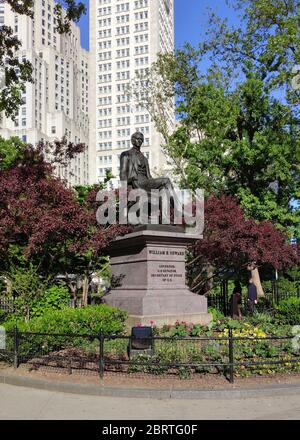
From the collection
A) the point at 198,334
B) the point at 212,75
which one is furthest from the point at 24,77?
the point at 212,75

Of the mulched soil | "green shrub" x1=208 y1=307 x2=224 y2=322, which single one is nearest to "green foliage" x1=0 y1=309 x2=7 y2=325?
the mulched soil

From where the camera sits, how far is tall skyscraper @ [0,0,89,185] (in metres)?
124

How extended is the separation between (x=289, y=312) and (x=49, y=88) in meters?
132

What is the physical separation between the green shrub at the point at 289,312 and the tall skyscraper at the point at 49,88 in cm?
10227

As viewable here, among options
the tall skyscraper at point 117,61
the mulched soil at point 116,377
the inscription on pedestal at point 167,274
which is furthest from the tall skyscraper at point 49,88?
the mulched soil at point 116,377

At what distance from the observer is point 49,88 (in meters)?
139

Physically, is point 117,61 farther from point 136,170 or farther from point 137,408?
point 137,408

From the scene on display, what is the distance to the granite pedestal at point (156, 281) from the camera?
42.6 ft

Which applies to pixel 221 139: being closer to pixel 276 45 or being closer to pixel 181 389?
pixel 276 45

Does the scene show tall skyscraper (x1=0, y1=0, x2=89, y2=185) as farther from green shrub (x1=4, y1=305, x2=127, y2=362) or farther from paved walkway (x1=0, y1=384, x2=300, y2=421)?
paved walkway (x1=0, y1=384, x2=300, y2=421)

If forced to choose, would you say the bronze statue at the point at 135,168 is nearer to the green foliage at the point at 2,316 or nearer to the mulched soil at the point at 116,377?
the green foliage at the point at 2,316

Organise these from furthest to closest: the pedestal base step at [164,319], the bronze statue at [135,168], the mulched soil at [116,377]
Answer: the bronze statue at [135,168], the pedestal base step at [164,319], the mulched soil at [116,377]

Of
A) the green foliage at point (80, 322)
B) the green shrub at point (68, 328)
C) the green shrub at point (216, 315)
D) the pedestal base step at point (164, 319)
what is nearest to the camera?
the green shrub at point (68, 328)

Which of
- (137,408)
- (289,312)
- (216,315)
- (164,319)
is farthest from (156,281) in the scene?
(137,408)
